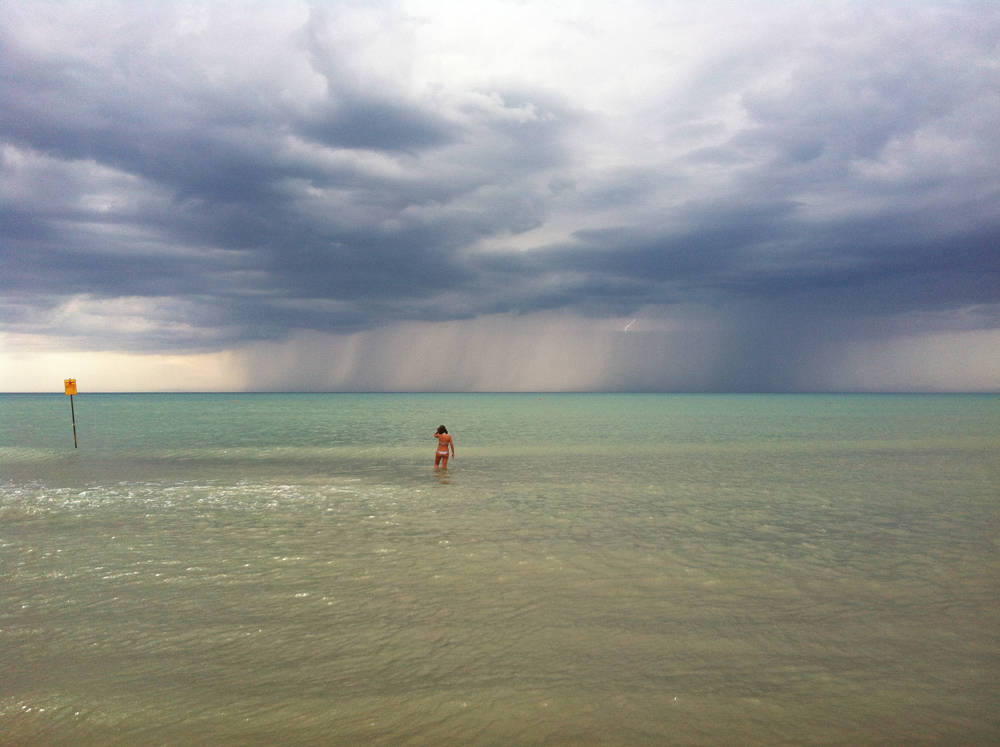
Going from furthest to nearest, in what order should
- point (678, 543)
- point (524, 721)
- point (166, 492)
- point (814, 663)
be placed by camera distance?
point (166, 492)
point (678, 543)
point (814, 663)
point (524, 721)

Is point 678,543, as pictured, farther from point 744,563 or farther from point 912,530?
point 912,530

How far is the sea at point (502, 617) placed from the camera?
6203 mm

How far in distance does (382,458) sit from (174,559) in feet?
63.7

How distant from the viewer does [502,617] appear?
8906mm

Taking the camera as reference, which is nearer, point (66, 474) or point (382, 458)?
point (66, 474)

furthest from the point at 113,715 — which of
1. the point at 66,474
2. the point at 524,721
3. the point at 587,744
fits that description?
the point at 66,474

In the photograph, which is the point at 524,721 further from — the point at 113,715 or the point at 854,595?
the point at 854,595

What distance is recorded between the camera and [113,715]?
6.27 meters

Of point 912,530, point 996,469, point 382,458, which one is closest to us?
point 912,530

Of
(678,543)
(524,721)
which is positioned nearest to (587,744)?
(524,721)

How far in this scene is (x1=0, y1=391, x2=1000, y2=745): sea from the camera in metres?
6.20

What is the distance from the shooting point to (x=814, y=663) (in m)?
7.38

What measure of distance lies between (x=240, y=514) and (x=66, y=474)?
14.8 meters

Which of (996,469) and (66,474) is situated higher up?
(66,474)
